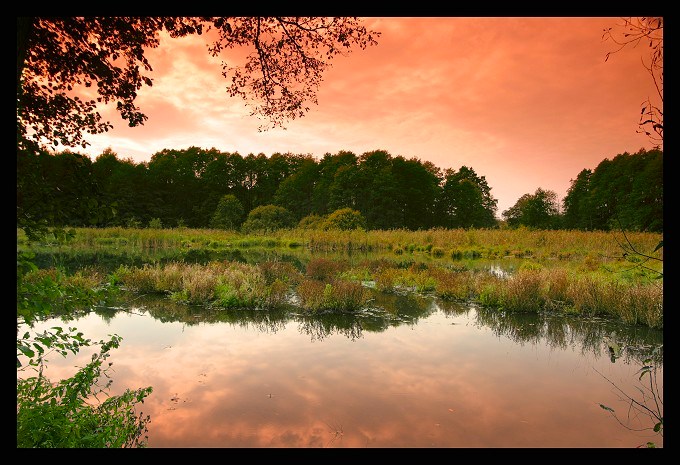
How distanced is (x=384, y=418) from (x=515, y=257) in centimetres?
2018

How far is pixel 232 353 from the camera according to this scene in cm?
667

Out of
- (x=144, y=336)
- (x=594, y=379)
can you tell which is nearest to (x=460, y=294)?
(x=594, y=379)

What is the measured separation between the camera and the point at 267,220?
37469 millimetres

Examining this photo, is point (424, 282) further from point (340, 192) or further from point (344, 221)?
point (340, 192)

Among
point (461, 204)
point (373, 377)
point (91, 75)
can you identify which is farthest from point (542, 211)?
point (91, 75)

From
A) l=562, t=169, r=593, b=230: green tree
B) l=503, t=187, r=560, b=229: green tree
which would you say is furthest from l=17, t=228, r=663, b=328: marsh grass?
l=503, t=187, r=560, b=229: green tree

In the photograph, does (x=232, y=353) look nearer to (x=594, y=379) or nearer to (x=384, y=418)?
(x=384, y=418)

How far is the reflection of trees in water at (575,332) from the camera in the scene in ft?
22.7

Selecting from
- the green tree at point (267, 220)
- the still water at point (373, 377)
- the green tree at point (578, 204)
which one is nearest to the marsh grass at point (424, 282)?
the still water at point (373, 377)

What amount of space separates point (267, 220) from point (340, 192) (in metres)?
14.2

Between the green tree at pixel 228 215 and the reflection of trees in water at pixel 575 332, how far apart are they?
3473 cm

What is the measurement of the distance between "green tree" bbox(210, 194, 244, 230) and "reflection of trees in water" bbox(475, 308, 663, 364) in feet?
114

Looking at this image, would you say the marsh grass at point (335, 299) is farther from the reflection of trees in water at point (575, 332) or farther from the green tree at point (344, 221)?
the green tree at point (344, 221)
